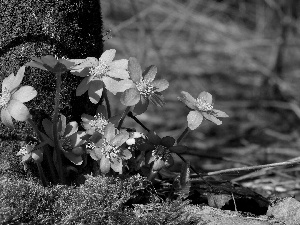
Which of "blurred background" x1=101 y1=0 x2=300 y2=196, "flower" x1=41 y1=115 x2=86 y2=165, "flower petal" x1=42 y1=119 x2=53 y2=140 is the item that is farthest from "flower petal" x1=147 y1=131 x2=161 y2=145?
"blurred background" x1=101 y1=0 x2=300 y2=196

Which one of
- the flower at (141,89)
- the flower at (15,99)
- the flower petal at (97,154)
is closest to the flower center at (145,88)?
the flower at (141,89)

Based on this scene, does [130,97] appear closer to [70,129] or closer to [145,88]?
[145,88]

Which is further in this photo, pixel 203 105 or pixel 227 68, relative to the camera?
pixel 227 68

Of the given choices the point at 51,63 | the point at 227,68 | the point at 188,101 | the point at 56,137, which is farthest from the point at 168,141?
the point at 227,68

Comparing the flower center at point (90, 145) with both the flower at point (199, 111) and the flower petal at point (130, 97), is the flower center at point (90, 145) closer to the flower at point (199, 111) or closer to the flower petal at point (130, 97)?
the flower petal at point (130, 97)

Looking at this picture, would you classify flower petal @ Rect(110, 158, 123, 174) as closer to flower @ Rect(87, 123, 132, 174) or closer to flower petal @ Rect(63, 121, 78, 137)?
flower @ Rect(87, 123, 132, 174)

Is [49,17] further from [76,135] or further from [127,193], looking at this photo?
[127,193]
